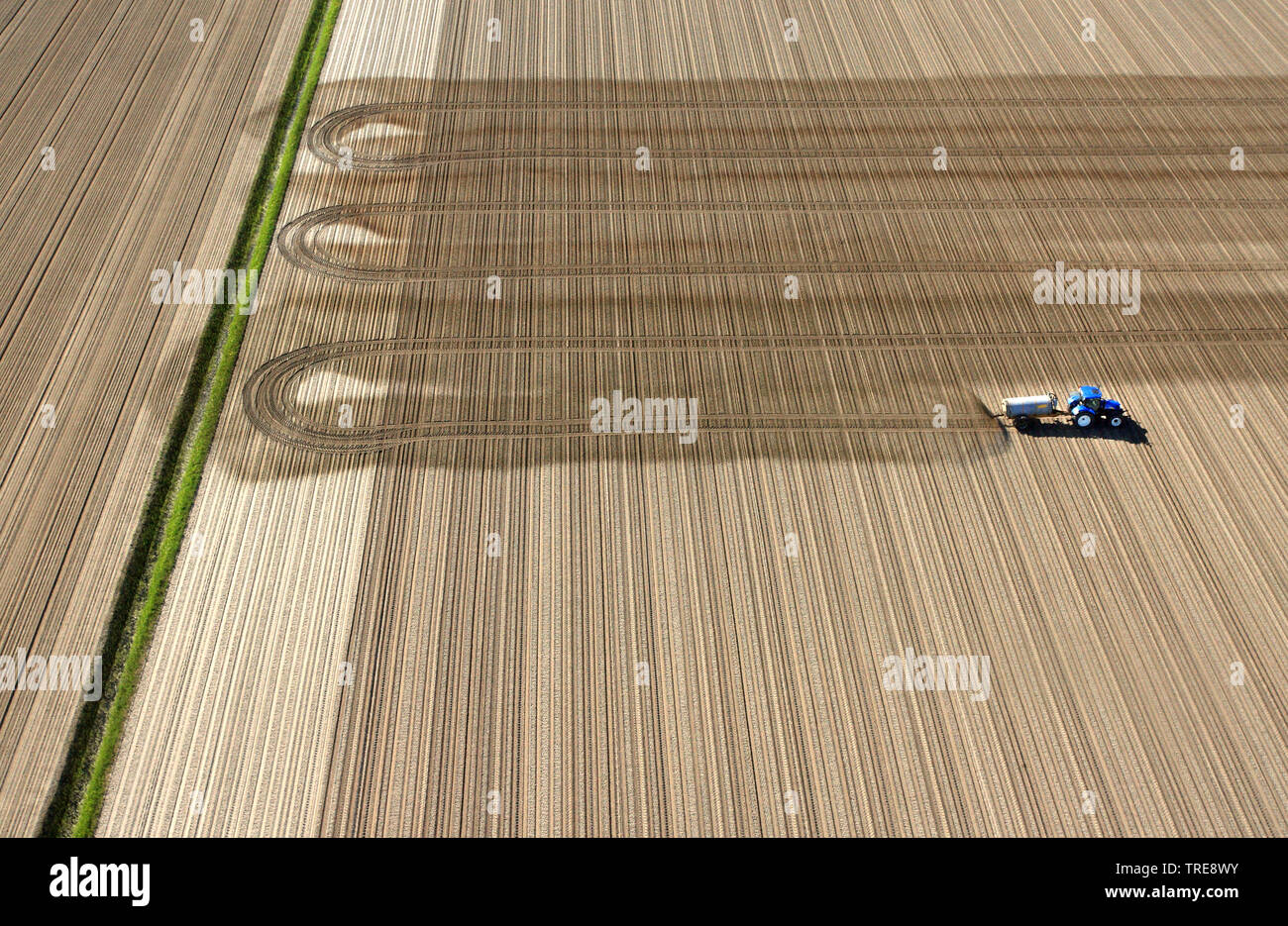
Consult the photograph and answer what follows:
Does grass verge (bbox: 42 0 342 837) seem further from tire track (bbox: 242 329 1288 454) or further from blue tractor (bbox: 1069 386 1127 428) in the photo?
blue tractor (bbox: 1069 386 1127 428)

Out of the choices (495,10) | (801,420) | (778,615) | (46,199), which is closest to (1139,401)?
(801,420)

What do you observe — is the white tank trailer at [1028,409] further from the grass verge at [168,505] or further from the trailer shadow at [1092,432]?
the grass verge at [168,505]

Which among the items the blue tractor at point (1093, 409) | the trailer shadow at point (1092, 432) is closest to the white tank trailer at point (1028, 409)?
the trailer shadow at point (1092, 432)

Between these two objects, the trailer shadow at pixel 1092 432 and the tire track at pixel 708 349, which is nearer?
the trailer shadow at pixel 1092 432

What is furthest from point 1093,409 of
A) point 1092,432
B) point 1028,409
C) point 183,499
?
point 183,499

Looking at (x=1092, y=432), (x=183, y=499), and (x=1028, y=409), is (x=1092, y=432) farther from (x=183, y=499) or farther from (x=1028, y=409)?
(x=183, y=499)

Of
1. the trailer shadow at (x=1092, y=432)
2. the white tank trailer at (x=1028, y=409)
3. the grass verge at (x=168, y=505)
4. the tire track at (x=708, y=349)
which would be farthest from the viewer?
the tire track at (x=708, y=349)
